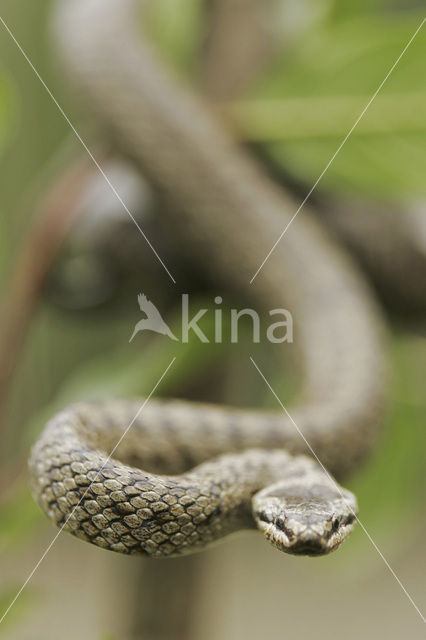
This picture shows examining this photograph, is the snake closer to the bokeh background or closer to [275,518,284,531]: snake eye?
[275,518,284,531]: snake eye

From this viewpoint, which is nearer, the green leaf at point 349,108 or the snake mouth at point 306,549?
the snake mouth at point 306,549

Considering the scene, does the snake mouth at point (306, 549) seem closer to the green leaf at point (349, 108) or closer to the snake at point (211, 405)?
the snake at point (211, 405)

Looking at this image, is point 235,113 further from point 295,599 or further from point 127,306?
point 295,599

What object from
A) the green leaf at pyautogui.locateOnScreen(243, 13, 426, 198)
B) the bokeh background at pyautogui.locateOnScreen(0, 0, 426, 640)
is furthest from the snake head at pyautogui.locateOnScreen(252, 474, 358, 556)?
the green leaf at pyautogui.locateOnScreen(243, 13, 426, 198)

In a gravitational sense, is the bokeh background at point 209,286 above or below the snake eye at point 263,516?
→ above

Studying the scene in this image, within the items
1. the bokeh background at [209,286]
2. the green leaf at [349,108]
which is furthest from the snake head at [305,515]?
the green leaf at [349,108]

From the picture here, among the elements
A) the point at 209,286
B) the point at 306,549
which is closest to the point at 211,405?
the point at 209,286

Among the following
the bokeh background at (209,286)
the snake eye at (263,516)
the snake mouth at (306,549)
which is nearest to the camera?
the snake mouth at (306,549)

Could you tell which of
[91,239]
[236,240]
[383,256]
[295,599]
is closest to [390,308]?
[383,256]
